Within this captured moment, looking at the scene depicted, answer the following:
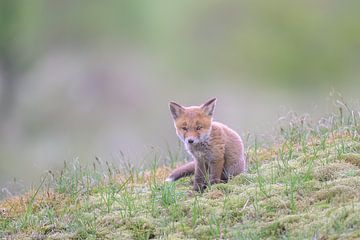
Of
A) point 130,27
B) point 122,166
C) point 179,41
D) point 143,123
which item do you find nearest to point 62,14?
point 130,27

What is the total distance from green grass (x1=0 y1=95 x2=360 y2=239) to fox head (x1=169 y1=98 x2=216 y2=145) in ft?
1.66

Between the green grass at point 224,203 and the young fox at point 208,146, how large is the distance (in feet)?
0.62

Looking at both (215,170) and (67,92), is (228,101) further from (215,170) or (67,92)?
(215,170)

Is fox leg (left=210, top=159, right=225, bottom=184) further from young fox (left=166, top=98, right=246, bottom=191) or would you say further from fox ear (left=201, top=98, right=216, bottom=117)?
fox ear (left=201, top=98, right=216, bottom=117)

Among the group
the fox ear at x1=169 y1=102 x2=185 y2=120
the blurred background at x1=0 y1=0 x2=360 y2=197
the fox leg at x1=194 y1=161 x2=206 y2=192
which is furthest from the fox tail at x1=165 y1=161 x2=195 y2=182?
the blurred background at x1=0 y1=0 x2=360 y2=197

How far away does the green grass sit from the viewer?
5.50 m

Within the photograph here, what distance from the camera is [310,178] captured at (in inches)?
244

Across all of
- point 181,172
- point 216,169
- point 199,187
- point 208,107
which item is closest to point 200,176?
point 216,169

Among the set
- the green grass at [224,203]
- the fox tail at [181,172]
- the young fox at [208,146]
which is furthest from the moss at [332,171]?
the fox tail at [181,172]

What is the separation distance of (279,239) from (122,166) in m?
3.21

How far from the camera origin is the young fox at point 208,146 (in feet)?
23.4

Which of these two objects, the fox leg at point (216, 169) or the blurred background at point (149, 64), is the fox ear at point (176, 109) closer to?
the fox leg at point (216, 169)

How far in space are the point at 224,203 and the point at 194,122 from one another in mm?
1404

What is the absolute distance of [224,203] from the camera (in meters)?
5.98
